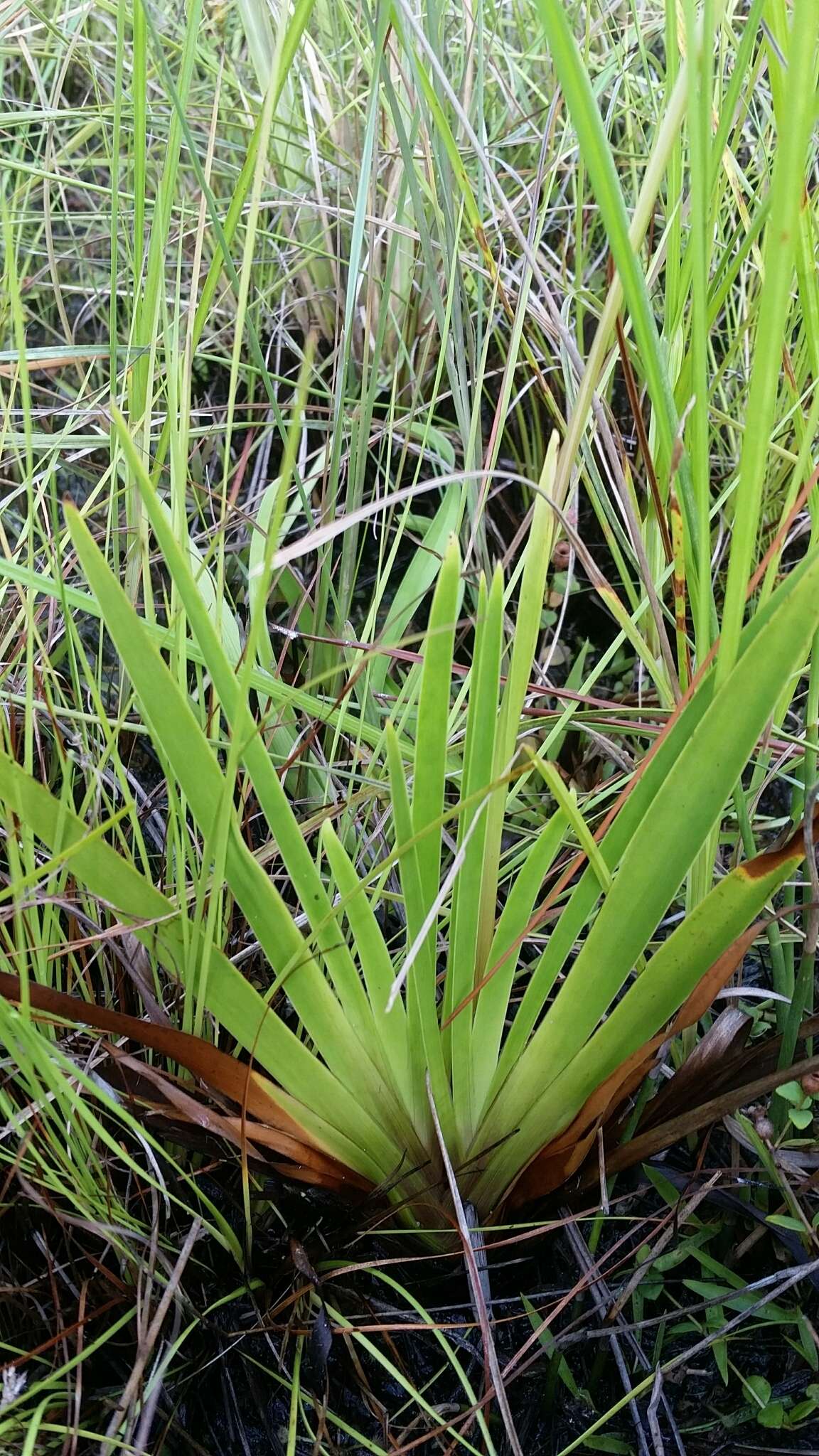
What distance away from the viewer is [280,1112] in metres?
0.52

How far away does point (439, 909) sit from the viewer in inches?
19.9

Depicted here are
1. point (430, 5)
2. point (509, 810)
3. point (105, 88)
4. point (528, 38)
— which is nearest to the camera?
point (430, 5)

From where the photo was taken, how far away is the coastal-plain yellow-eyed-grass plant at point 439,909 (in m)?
0.42

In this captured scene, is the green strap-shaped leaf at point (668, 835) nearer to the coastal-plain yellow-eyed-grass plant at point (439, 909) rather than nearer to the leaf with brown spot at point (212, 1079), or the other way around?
the coastal-plain yellow-eyed-grass plant at point (439, 909)

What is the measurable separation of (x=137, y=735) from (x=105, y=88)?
767 millimetres

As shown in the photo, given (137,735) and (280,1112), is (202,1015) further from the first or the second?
(137,735)

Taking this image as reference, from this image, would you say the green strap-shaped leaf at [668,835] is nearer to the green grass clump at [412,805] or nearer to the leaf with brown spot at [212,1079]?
the green grass clump at [412,805]

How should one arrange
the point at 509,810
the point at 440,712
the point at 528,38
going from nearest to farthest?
the point at 440,712
the point at 509,810
the point at 528,38

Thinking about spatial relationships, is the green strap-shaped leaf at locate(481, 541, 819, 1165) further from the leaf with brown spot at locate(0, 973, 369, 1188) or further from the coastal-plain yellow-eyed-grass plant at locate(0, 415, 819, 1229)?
the leaf with brown spot at locate(0, 973, 369, 1188)

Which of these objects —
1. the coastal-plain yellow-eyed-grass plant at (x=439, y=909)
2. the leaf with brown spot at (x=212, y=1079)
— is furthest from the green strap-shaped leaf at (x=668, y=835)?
the leaf with brown spot at (x=212, y=1079)

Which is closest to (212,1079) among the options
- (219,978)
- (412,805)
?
(219,978)

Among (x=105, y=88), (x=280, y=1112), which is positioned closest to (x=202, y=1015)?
(x=280, y=1112)

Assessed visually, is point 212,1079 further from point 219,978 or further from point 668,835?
point 668,835

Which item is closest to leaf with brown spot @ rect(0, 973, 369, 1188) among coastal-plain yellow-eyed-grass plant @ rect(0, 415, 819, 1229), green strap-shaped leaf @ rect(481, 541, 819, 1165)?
coastal-plain yellow-eyed-grass plant @ rect(0, 415, 819, 1229)
